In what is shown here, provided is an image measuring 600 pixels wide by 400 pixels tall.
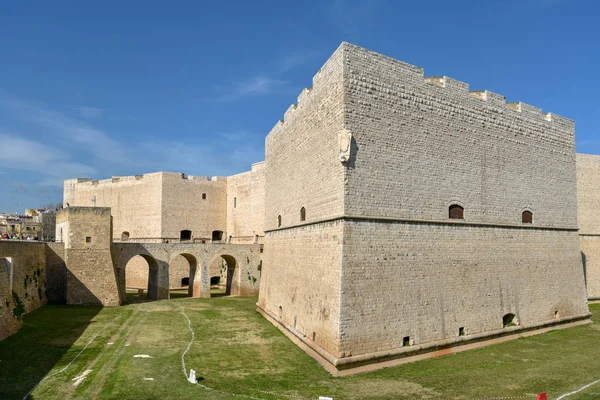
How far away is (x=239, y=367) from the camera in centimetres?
1110

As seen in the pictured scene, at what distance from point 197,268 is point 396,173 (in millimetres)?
16217

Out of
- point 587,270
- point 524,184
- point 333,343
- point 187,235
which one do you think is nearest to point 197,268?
point 187,235

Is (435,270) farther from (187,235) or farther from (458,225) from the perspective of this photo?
(187,235)

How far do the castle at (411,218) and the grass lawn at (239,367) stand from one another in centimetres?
72

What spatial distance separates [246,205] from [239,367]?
22.8m

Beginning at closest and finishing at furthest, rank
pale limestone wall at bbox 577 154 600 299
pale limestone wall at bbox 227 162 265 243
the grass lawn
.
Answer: the grass lawn < pale limestone wall at bbox 577 154 600 299 < pale limestone wall at bbox 227 162 265 243

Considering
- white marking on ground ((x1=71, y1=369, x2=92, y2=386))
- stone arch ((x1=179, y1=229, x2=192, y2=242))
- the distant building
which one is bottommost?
white marking on ground ((x1=71, y1=369, x2=92, y2=386))

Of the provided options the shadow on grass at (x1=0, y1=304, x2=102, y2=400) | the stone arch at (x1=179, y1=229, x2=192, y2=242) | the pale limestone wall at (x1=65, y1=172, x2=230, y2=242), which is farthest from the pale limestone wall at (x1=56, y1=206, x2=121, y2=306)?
the stone arch at (x1=179, y1=229, x2=192, y2=242)

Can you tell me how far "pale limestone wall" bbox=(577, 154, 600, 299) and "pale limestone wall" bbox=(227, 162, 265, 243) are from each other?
1897cm

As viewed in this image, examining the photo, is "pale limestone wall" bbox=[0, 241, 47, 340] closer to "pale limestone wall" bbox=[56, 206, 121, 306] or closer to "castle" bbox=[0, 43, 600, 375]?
"pale limestone wall" bbox=[56, 206, 121, 306]

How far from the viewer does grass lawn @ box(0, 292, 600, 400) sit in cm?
916

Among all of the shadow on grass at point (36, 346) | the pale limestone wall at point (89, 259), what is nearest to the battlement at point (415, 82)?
the shadow on grass at point (36, 346)

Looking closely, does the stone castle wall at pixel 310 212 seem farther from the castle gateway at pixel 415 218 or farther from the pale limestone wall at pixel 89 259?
the pale limestone wall at pixel 89 259

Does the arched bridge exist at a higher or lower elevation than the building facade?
lower
